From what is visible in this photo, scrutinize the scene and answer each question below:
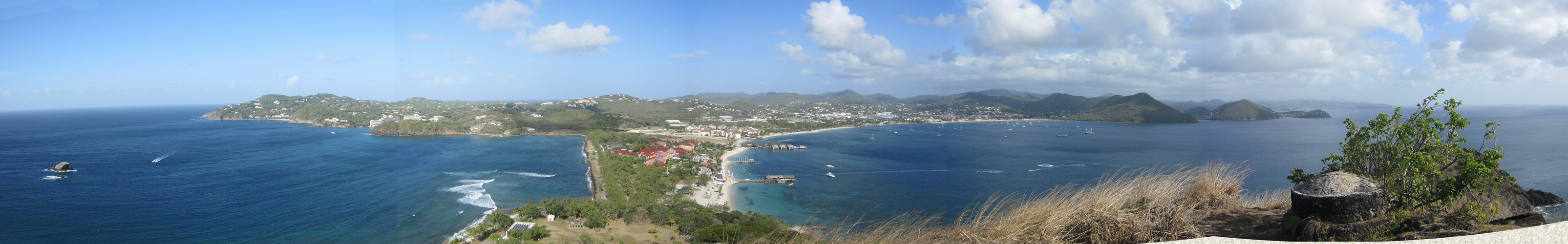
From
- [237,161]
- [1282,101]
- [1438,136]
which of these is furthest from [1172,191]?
[1282,101]

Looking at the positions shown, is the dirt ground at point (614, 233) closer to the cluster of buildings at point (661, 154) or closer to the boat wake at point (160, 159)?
the cluster of buildings at point (661, 154)

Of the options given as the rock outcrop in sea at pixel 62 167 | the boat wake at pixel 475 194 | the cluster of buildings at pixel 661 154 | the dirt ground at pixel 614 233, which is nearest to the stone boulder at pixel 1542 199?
the dirt ground at pixel 614 233

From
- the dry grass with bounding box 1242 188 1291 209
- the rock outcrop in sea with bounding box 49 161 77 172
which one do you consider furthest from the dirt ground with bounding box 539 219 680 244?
the rock outcrop in sea with bounding box 49 161 77 172

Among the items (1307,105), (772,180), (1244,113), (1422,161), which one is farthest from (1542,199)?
(1307,105)

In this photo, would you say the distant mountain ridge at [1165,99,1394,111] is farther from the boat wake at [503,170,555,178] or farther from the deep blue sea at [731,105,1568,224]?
the boat wake at [503,170,555,178]

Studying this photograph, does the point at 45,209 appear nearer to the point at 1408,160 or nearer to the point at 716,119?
the point at 1408,160

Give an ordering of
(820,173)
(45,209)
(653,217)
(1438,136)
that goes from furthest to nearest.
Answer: (820,173) → (45,209) → (653,217) → (1438,136)
